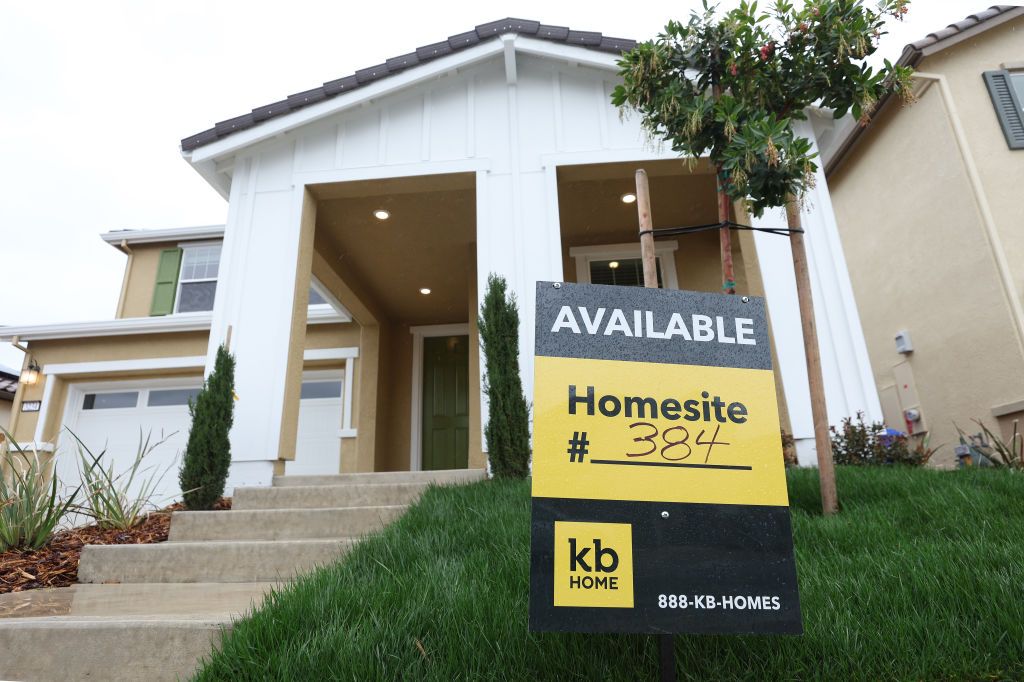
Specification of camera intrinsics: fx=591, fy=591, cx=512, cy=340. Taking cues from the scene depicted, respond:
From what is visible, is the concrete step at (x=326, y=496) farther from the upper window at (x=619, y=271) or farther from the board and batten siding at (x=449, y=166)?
the upper window at (x=619, y=271)

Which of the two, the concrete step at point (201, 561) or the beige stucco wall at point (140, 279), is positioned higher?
the beige stucco wall at point (140, 279)

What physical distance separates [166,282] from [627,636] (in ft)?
35.8

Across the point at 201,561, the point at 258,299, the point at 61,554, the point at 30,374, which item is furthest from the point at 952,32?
the point at 30,374

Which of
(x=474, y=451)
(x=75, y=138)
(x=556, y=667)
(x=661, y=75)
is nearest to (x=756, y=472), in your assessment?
(x=556, y=667)

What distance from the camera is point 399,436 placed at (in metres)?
9.40

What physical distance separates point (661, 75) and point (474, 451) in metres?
4.60

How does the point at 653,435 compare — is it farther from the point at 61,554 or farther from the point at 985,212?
the point at 985,212

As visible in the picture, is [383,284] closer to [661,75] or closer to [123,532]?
[123,532]

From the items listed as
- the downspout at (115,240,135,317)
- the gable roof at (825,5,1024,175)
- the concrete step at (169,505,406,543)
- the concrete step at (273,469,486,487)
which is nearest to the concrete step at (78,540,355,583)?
the concrete step at (169,505,406,543)

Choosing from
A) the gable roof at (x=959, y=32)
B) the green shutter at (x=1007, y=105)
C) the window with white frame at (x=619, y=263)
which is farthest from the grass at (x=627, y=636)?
the gable roof at (x=959, y=32)

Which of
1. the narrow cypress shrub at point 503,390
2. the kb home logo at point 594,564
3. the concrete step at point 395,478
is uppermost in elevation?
the narrow cypress shrub at point 503,390

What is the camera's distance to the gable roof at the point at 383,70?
627 cm

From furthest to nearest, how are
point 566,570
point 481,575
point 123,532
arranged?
1. point 123,532
2. point 481,575
3. point 566,570

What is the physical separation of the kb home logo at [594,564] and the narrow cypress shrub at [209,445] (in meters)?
3.93
